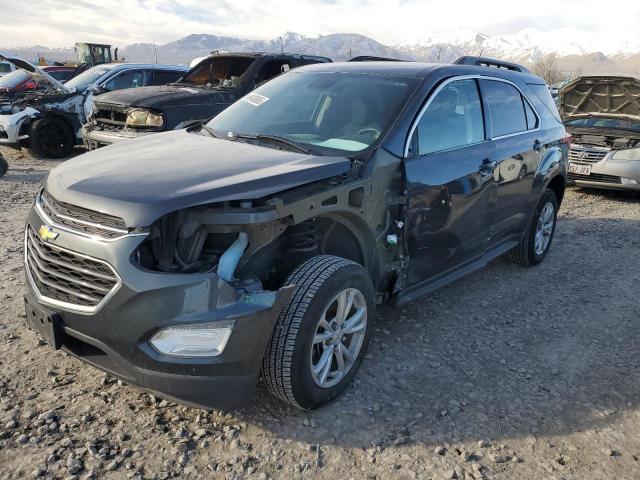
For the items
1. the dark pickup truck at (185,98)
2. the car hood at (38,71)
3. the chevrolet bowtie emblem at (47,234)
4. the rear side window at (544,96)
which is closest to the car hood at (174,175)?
the chevrolet bowtie emblem at (47,234)

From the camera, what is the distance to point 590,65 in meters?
182

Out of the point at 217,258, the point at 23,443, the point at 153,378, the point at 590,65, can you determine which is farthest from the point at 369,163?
the point at 590,65

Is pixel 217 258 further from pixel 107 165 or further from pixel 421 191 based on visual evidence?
pixel 421 191

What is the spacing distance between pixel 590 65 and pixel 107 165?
20754cm

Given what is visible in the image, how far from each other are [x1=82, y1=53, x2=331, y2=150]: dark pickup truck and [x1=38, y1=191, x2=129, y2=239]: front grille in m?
4.17

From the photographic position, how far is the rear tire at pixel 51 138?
32.5 feet

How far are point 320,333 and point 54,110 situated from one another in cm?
896

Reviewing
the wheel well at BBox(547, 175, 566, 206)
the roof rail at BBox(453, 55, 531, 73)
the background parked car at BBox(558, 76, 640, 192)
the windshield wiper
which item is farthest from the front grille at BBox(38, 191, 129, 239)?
the background parked car at BBox(558, 76, 640, 192)

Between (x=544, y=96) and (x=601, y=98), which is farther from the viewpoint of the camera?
(x=601, y=98)

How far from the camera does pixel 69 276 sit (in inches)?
102

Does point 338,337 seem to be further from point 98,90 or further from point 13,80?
point 13,80

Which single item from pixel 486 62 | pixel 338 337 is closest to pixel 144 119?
pixel 486 62

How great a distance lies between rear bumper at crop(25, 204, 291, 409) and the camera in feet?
7.83

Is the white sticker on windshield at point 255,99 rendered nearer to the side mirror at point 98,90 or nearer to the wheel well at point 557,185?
the wheel well at point 557,185
